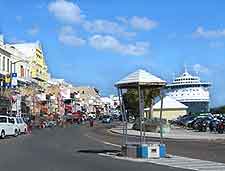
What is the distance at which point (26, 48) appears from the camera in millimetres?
116438

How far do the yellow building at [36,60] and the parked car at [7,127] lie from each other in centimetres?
6082

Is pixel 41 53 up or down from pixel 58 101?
up

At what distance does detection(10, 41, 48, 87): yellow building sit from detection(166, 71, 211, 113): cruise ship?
112 ft

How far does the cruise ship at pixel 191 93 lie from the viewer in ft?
448

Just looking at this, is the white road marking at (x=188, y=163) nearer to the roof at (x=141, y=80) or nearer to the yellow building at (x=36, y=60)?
the roof at (x=141, y=80)

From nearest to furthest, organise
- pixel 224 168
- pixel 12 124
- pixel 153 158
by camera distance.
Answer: pixel 224 168
pixel 153 158
pixel 12 124

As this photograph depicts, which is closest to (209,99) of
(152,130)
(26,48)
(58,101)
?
(58,101)

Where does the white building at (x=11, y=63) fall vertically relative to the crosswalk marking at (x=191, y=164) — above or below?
above

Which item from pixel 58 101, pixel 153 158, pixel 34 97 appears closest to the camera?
pixel 153 158

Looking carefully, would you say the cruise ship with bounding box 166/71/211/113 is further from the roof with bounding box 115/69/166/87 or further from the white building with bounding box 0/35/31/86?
the roof with bounding box 115/69/166/87

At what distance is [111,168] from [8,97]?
68.8 metres

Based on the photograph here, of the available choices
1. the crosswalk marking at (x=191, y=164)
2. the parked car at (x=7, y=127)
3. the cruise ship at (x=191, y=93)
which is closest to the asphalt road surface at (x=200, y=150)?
the crosswalk marking at (x=191, y=164)

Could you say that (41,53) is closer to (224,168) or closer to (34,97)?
(34,97)

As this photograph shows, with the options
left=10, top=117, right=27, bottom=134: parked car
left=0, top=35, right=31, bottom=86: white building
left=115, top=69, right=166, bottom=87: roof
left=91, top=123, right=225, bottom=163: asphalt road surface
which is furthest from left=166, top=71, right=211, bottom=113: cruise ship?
left=115, top=69, right=166, bottom=87: roof
